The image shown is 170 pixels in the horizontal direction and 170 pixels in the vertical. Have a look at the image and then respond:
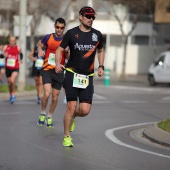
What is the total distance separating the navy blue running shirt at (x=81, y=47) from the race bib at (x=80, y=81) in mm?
73

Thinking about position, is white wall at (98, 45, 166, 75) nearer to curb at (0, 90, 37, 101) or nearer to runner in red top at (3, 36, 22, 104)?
curb at (0, 90, 37, 101)

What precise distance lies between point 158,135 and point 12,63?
7798 millimetres

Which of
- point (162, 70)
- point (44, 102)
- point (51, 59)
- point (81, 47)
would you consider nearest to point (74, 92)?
point (81, 47)

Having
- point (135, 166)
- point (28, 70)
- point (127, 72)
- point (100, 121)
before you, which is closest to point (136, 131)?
point (100, 121)

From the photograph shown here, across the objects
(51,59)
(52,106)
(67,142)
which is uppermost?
(51,59)

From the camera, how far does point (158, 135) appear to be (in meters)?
11.5

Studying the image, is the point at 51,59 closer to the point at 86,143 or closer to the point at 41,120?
the point at 41,120

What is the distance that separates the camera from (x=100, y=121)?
1440cm

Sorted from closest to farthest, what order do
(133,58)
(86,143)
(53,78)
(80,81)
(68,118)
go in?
(80,81) → (68,118) → (86,143) → (53,78) → (133,58)

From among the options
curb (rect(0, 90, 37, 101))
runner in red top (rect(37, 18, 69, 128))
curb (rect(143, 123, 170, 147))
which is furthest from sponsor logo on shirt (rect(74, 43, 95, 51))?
curb (rect(0, 90, 37, 101))

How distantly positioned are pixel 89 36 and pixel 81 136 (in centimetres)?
227

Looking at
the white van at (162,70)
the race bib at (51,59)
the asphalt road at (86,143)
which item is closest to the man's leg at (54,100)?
the asphalt road at (86,143)

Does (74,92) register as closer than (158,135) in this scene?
Yes

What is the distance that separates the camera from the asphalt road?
8656 mm
